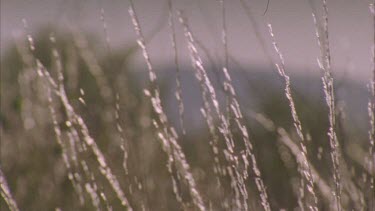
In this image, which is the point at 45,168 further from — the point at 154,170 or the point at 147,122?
the point at 147,122

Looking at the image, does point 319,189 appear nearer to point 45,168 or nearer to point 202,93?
point 202,93

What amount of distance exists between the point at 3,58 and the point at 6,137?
8.31m

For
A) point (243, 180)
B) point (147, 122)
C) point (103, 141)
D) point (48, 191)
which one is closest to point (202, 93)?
point (243, 180)

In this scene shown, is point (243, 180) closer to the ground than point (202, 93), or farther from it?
closer to the ground

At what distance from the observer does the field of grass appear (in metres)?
2.20

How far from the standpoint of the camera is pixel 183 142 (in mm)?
2939

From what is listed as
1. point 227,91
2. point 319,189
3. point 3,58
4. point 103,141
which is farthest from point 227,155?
point 3,58

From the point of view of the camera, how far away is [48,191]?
4227 millimetres

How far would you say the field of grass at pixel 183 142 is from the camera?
2.20 meters

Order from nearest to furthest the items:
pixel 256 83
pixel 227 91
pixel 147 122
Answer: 1. pixel 227 91
2. pixel 256 83
3. pixel 147 122

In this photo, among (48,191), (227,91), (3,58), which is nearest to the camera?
(227,91)

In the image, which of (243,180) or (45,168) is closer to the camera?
(243,180)

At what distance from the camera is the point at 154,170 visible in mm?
4965

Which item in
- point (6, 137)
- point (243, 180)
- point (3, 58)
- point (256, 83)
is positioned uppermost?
point (3, 58)
